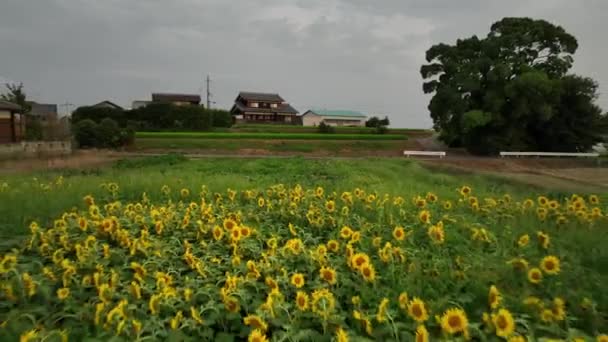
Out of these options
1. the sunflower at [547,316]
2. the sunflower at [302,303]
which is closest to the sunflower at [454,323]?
the sunflower at [547,316]

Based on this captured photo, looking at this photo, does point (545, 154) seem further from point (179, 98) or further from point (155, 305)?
point (179, 98)

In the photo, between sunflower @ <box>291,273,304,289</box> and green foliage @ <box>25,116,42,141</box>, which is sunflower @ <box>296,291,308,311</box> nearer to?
sunflower @ <box>291,273,304,289</box>

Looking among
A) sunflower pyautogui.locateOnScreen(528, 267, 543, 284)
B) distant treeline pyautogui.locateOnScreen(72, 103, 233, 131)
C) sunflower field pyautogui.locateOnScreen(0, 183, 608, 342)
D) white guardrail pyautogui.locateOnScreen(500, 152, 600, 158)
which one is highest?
distant treeline pyautogui.locateOnScreen(72, 103, 233, 131)

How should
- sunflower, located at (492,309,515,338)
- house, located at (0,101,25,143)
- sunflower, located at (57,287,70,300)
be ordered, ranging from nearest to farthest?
sunflower, located at (492,309,515,338), sunflower, located at (57,287,70,300), house, located at (0,101,25,143)

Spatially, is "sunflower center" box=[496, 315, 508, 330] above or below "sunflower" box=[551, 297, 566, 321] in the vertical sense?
above

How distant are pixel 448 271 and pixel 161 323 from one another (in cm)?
165

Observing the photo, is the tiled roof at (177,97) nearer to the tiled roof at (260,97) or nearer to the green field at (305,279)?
the tiled roof at (260,97)

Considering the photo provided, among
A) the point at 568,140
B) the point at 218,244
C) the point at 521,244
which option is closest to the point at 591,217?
the point at 521,244

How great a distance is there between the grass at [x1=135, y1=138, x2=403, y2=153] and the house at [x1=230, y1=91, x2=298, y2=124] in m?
26.2

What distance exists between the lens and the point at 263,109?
186 feet

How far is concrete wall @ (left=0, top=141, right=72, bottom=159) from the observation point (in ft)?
61.8

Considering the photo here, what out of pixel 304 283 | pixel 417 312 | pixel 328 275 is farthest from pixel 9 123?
pixel 417 312

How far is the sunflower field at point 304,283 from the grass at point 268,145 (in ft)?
76.9

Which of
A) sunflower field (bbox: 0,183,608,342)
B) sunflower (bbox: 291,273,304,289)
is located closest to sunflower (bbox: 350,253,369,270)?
sunflower field (bbox: 0,183,608,342)
